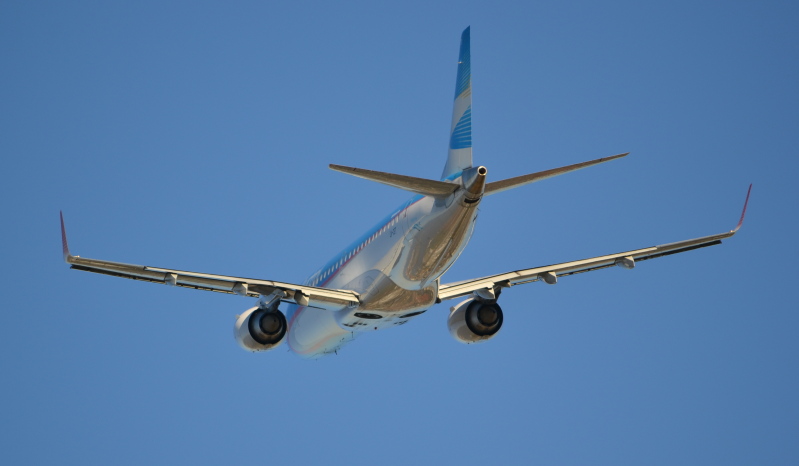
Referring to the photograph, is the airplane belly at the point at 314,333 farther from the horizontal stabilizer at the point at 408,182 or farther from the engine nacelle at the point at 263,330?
the horizontal stabilizer at the point at 408,182

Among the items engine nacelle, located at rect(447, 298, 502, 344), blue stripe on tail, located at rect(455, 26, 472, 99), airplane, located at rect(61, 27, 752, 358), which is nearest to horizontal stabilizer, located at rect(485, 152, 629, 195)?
airplane, located at rect(61, 27, 752, 358)

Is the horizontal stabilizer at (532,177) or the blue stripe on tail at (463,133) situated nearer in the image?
the horizontal stabilizer at (532,177)

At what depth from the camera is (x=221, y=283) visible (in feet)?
105

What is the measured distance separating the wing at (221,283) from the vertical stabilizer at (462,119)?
613 centimetres

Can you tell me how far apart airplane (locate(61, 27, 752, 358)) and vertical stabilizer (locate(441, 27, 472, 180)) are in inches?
1.4

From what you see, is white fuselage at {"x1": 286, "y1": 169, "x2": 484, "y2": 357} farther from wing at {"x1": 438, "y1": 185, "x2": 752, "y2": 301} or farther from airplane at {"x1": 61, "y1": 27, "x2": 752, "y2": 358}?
wing at {"x1": 438, "y1": 185, "x2": 752, "y2": 301}

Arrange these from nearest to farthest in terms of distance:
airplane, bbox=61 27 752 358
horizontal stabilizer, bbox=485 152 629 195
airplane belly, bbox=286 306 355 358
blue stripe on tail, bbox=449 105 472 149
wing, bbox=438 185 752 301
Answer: horizontal stabilizer, bbox=485 152 629 195, airplane, bbox=61 27 752 358, blue stripe on tail, bbox=449 105 472 149, wing, bbox=438 185 752 301, airplane belly, bbox=286 306 355 358

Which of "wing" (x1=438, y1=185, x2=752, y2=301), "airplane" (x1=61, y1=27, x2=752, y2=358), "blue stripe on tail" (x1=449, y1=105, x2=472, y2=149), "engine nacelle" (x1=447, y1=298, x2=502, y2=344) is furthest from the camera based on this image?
"engine nacelle" (x1=447, y1=298, x2=502, y2=344)

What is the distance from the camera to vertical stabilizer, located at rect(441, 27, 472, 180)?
2964 cm

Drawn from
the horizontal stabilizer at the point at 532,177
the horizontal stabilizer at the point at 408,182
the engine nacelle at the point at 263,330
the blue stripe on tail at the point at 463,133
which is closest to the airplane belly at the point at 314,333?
the engine nacelle at the point at 263,330

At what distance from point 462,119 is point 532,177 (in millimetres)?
3880

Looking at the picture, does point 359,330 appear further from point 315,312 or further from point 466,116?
point 466,116

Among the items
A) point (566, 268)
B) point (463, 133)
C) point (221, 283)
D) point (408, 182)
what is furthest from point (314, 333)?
point (408, 182)

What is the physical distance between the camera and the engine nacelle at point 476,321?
36469 millimetres
